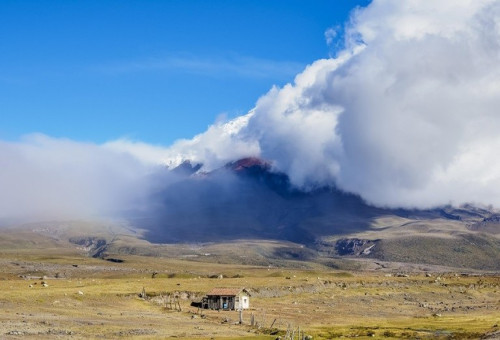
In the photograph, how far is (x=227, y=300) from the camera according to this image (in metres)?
133

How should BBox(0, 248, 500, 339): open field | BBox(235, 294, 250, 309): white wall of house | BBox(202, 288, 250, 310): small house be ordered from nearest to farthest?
1. BBox(0, 248, 500, 339): open field
2. BBox(235, 294, 250, 309): white wall of house
3. BBox(202, 288, 250, 310): small house

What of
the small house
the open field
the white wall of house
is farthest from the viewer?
the small house

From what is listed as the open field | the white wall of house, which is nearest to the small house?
the white wall of house

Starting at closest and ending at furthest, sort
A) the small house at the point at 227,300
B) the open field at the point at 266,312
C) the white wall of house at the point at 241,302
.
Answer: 1. the open field at the point at 266,312
2. the white wall of house at the point at 241,302
3. the small house at the point at 227,300

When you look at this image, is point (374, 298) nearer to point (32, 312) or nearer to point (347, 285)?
point (347, 285)

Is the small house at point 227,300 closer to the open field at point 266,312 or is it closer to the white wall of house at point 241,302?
the white wall of house at point 241,302

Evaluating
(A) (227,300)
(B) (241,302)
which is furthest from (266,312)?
(A) (227,300)

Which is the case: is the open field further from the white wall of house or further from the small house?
the small house

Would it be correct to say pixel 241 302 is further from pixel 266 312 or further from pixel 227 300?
pixel 266 312

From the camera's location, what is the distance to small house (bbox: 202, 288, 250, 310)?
434ft

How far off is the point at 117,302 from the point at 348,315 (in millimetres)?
44622

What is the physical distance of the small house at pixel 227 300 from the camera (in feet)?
434

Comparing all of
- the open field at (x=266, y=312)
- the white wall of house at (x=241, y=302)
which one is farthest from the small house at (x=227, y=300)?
the open field at (x=266, y=312)

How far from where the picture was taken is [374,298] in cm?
16612
